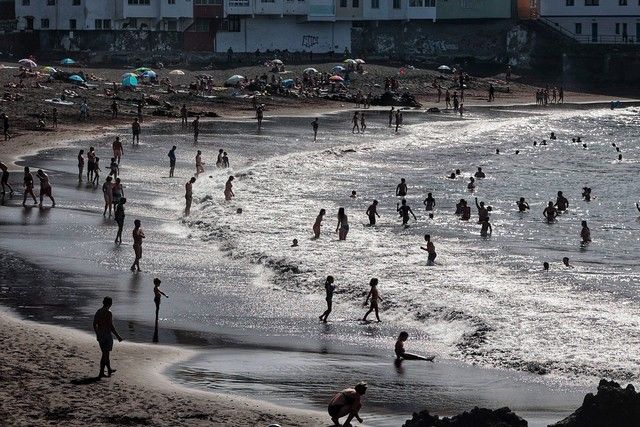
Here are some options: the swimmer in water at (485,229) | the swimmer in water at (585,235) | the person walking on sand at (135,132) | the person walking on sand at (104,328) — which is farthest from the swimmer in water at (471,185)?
the person walking on sand at (104,328)

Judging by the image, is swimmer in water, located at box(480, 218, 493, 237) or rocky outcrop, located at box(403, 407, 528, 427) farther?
swimmer in water, located at box(480, 218, 493, 237)

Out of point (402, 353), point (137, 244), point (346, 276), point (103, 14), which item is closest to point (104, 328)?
point (402, 353)

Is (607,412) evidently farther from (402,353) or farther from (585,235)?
(585,235)

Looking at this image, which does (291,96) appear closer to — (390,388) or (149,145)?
(149,145)

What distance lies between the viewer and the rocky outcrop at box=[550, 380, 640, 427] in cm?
1612

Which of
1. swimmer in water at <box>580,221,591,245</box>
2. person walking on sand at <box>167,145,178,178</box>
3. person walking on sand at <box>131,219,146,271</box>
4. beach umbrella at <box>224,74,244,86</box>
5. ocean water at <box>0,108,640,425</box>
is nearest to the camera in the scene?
ocean water at <box>0,108,640,425</box>

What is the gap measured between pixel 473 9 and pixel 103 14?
27596 mm

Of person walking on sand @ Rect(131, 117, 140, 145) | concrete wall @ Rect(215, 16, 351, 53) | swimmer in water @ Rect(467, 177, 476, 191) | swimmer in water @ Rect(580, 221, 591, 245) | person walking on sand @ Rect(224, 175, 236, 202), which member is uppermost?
concrete wall @ Rect(215, 16, 351, 53)

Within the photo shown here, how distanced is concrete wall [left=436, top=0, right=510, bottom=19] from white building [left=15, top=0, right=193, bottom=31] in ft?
→ 63.1

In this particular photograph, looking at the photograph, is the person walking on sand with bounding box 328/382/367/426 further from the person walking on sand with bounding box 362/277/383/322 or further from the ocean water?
the person walking on sand with bounding box 362/277/383/322

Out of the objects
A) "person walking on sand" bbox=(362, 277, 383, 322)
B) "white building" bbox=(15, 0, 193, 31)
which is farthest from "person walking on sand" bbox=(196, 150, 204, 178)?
"white building" bbox=(15, 0, 193, 31)

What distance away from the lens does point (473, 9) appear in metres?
96.4

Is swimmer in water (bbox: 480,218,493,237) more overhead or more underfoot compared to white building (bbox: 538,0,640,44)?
more underfoot

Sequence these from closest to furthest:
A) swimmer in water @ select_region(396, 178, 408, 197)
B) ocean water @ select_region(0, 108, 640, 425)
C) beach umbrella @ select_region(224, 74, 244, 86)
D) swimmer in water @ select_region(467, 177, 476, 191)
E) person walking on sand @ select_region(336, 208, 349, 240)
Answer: ocean water @ select_region(0, 108, 640, 425) → person walking on sand @ select_region(336, 208, 349, 240) → swimmer in water @ select_region(396, 178, 408, 197) → swimmer in water @ select_region(467, 177, 476, 191) → beach umbrella @ select_region(224, 74, 244, 86)
